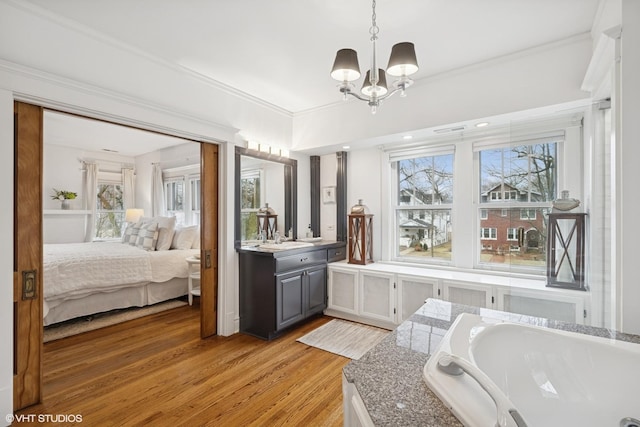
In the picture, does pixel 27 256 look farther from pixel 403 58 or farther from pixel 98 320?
pixel 403 58

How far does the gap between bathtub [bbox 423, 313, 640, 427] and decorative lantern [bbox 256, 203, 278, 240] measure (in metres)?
2.71

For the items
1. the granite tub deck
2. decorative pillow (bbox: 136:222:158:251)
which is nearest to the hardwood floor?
the granite tub deck

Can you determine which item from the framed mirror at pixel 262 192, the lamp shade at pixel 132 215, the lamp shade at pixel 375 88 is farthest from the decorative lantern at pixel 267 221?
the lamp shade at pixel 132 215

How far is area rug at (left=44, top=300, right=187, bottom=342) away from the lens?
3.19 metres

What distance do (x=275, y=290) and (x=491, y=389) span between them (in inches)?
92.6

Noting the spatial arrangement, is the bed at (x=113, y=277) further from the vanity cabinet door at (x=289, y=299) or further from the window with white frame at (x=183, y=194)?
the vanity cabinet door at (x=289, y=299)

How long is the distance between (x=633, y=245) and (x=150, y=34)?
3.36 m

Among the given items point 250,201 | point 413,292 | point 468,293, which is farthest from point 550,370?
point 250,201

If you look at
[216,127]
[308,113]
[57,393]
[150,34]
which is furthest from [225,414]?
[308,113]

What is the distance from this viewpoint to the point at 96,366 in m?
2.51

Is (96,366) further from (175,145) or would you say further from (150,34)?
(175,145)

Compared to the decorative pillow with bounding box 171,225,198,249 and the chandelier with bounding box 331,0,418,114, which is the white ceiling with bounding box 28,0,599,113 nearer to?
the chandelier with bounding box 331,0,418,114

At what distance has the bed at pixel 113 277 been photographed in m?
3.22

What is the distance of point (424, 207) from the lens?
3.56 meters
